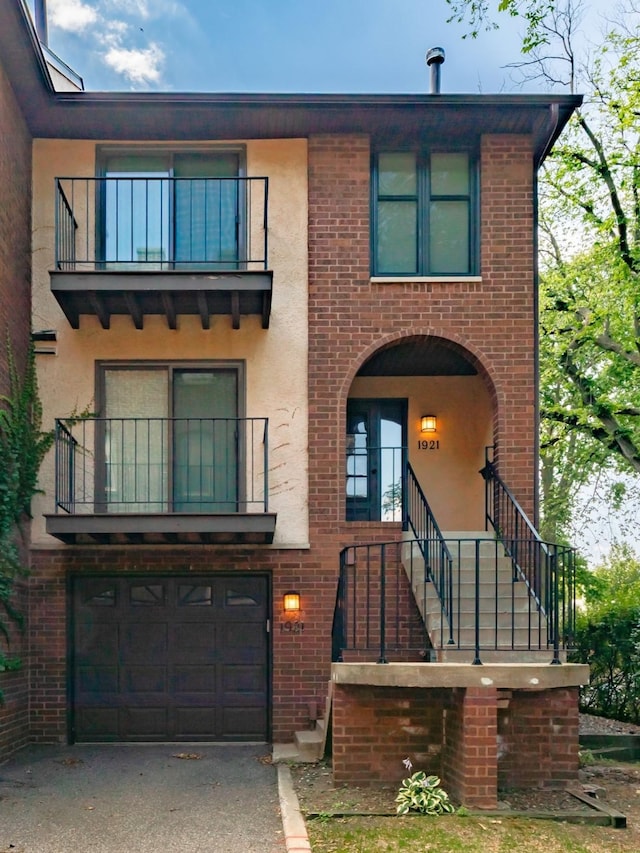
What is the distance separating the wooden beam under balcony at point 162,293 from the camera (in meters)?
9.38

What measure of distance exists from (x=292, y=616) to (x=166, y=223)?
5026 millimetres

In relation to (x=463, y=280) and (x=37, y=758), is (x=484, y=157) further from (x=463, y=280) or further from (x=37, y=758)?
(x=37, y=758)

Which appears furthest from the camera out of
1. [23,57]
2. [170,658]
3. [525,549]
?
[170,658]

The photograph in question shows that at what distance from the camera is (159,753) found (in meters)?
9.30

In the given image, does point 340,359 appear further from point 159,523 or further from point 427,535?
point 159,523

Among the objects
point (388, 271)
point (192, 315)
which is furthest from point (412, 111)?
A: point (192, 315)

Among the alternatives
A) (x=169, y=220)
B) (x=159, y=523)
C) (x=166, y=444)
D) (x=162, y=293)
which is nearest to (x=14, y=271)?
(x=162, y=293)

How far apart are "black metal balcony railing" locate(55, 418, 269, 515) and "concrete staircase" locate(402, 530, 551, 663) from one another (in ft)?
7.18

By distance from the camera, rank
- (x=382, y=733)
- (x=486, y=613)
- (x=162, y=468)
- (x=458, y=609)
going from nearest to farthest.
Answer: (x=382, y=733) → (x=458, y=609) → (x=486, y=613) → (x=162, y=468)

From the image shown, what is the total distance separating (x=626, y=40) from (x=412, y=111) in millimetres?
6459

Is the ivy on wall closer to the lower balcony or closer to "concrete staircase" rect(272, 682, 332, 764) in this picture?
the lower balcony

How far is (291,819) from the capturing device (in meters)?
6.70

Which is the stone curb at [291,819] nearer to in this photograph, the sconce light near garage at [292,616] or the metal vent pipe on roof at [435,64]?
the sconce light near garage at [292,616]

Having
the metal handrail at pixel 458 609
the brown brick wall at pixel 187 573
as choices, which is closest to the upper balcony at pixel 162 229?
the brown brick wall at pixel 187 573
